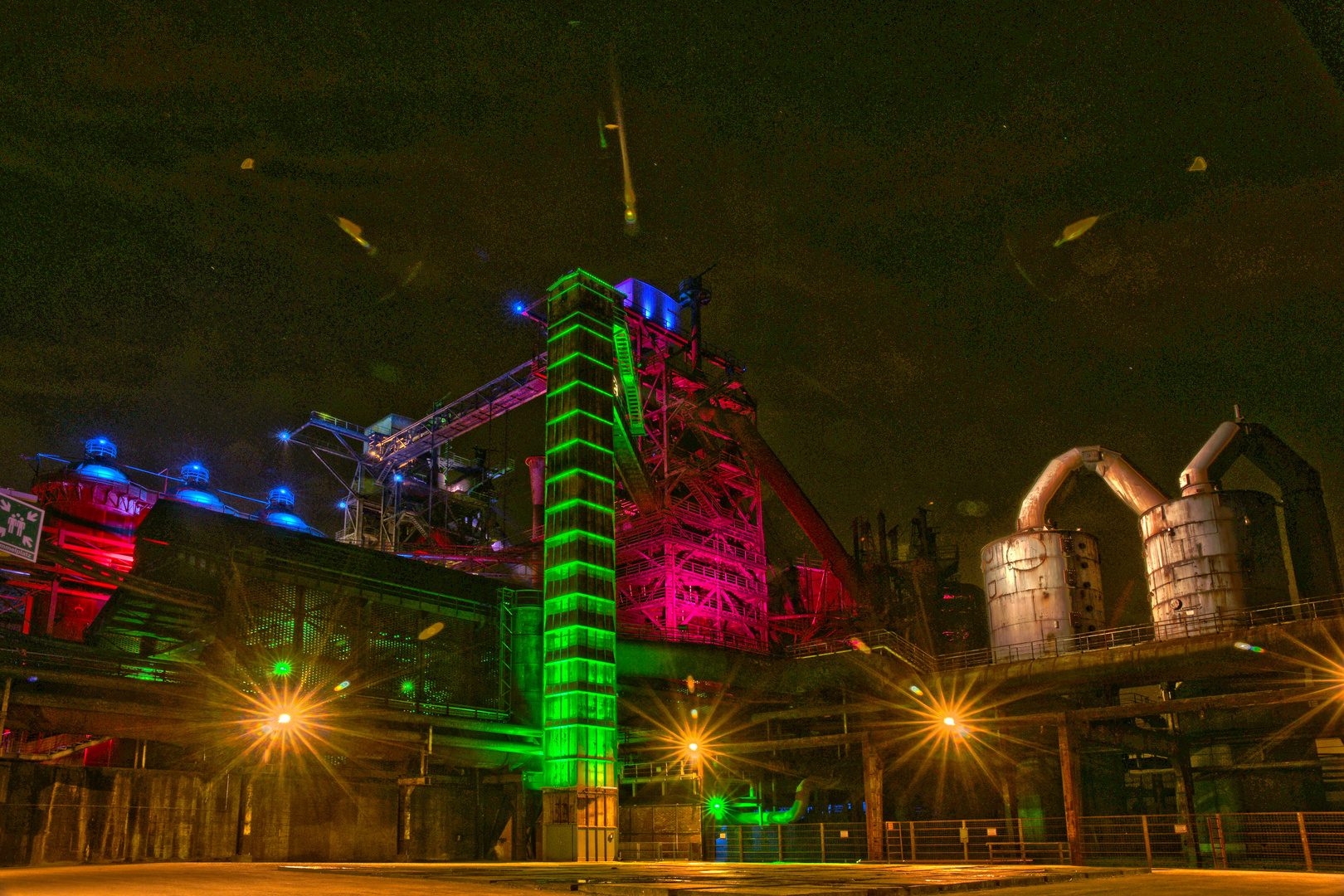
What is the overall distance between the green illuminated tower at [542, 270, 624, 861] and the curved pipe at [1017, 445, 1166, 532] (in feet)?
67.6

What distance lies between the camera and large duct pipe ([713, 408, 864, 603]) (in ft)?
175

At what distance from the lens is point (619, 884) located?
14562 mm

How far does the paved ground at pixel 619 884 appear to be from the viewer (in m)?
13.7

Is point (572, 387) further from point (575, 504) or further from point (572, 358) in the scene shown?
point (575, 504)

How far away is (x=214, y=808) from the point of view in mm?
30000

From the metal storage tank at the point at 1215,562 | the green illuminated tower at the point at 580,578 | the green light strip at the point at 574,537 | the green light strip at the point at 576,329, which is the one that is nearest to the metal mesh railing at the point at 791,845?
the green illuminated tower at the point at 580,578

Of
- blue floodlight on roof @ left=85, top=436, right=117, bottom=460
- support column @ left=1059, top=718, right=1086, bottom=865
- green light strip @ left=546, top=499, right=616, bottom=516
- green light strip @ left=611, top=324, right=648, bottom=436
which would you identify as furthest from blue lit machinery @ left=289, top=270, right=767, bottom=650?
support column @ left=1059, top=718, right=1086, bottom=865

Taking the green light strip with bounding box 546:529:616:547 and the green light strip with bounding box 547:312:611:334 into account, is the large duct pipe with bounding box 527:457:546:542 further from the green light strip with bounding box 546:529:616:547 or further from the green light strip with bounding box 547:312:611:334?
the green light strip with bounding box 546:529:616:547

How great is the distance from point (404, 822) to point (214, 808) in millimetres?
7124

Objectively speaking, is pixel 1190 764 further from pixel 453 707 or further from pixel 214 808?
pixel 214 808

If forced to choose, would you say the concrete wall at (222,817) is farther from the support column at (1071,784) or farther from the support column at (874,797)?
the support column at (1071,784)

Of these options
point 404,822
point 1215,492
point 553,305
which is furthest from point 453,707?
point 1215,492

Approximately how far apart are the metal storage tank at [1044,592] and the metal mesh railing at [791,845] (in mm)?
11912

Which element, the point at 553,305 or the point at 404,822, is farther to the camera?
the point at 553,305
